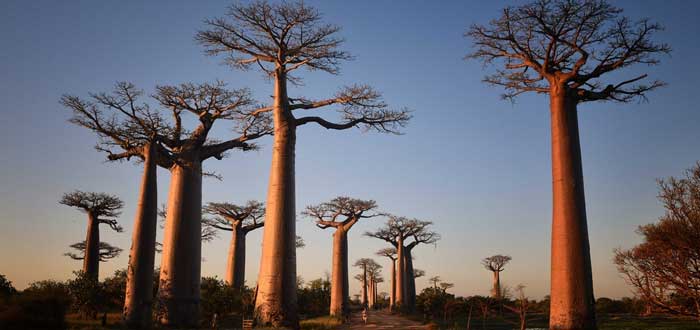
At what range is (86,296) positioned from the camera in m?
20.0

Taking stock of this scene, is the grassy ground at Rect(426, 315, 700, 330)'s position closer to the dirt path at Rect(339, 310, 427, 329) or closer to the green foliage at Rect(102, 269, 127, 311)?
the dirt path at Rect(339, 310, 427, 329)

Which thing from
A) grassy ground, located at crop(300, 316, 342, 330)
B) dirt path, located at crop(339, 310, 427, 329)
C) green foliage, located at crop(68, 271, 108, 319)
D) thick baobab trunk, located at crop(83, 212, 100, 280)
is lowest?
dirt path, located at crop(339, 310, 427, 329)

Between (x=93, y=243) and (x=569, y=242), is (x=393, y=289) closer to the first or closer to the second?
(x=93, y=243)

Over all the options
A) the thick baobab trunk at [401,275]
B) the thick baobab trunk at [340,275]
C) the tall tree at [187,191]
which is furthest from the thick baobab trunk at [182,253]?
the thick baobab trunk at [401,275]

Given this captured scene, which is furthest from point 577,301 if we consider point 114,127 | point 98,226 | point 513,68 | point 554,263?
point 98,226

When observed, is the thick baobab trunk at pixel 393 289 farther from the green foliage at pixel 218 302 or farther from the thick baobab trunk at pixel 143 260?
the thick baobab trunk at pixel 143 260

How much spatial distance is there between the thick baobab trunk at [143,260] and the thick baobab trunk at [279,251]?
3211 millimetres

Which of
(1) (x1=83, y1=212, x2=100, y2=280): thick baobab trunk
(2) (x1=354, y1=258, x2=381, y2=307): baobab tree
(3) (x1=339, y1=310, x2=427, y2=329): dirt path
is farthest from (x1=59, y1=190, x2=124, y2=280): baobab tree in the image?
(2) (x1=354, y1=258, x2=381, y2=307): baobab tree

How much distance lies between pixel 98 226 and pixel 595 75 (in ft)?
88.5

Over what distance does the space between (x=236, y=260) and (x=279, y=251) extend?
20.3 meters

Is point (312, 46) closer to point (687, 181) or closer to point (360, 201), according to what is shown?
point (687, 181)

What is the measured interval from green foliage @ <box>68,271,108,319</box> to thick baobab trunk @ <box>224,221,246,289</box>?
14.1m

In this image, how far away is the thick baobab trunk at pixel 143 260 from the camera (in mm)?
15016

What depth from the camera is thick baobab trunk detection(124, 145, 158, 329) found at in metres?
15.0
